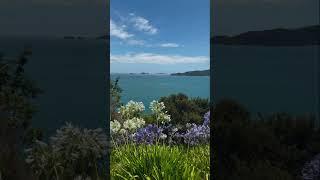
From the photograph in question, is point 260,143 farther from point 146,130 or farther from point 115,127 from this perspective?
point 115,127

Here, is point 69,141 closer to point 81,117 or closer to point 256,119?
point 81,117

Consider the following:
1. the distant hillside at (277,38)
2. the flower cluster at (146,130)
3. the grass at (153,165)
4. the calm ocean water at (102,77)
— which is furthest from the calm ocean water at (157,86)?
the distant hillside at (277,38)

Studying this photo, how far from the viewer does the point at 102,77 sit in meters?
4.58

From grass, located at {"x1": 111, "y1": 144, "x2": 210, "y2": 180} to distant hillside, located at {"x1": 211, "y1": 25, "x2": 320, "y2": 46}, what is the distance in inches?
47.5

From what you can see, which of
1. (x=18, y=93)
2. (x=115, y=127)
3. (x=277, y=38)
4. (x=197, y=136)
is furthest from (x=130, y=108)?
(x=277, y=38)

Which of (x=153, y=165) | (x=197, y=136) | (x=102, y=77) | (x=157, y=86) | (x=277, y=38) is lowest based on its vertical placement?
(x=153, y=165)

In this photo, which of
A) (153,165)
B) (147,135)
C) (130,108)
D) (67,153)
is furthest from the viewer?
(130,108)

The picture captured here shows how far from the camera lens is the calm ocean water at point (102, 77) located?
14.7ft

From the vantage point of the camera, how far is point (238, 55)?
473cm

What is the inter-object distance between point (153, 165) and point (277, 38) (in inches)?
64.6

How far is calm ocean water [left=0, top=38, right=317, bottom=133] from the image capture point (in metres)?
4.48

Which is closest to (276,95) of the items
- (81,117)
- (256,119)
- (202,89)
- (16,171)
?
(256,119)

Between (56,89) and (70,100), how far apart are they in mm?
149

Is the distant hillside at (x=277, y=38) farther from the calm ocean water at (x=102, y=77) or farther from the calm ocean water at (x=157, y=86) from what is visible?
the calm ocean water at (x=157, y=86)
